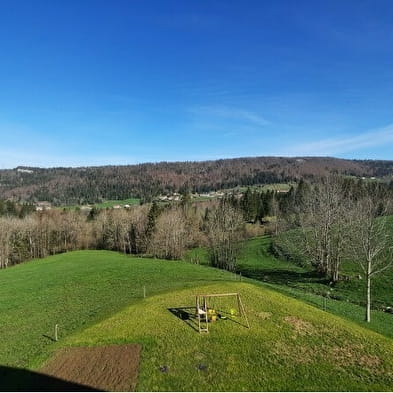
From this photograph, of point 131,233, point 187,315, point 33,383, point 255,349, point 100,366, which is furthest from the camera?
point 131,233

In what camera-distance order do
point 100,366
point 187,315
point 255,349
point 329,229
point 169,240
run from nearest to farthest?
point 100,366
point 255,349
point 187,315
point 329,229
point 169,240

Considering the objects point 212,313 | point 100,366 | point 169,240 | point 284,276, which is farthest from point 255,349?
point 169,240

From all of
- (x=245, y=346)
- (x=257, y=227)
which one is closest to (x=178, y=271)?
(x=245, y=346)

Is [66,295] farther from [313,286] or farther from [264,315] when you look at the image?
[313,286]

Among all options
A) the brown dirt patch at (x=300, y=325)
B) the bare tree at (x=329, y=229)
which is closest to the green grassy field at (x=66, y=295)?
the brown dirt patch at (x=300, y=325)

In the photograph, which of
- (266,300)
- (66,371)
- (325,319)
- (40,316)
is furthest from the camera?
(40,316)

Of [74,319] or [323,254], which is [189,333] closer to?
[74,319]

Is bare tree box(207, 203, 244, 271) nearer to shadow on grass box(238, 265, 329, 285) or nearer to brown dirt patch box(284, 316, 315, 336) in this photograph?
shadow on grass box(238, 265, 329, 285)
